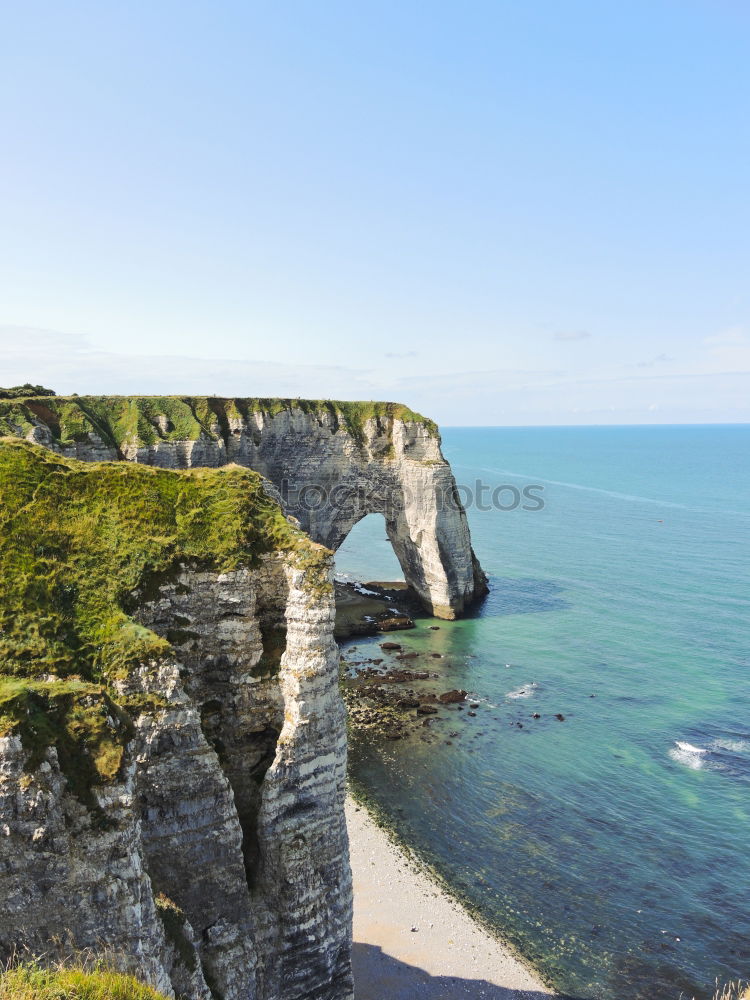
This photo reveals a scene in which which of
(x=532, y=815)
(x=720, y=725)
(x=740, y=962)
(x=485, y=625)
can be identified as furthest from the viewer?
(x=485, y=625)

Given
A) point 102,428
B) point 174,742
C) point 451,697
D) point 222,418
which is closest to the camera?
point 174,742

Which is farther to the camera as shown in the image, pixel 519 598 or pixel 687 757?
pixel 519 598

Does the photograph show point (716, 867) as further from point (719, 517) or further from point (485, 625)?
point (719, 517)

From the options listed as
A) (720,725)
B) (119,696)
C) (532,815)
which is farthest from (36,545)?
(720,725)

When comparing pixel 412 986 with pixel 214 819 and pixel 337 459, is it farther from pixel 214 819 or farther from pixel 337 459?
pixel 337 459

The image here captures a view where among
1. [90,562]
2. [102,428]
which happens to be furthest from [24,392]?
[90,562]

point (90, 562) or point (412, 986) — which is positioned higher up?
point (90, 562)
